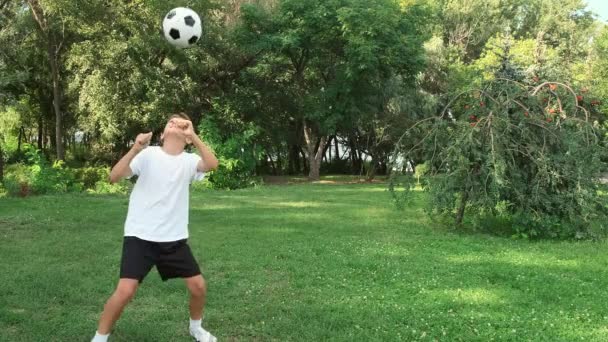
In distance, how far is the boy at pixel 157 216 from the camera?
11.9 ft

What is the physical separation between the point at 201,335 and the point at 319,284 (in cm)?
188

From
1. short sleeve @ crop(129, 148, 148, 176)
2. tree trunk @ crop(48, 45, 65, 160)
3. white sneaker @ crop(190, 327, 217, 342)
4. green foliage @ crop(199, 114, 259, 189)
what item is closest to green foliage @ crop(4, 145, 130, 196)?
green foliage @ crop(199, 114, 259, 189)

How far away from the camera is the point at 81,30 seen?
1975 centimetres

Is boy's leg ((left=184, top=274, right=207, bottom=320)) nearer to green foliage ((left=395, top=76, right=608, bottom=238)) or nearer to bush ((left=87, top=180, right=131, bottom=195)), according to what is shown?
green foliage ((left=395, top=76, right=608, bottom=238))

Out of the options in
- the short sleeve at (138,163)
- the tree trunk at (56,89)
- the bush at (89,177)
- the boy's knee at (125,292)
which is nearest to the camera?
the boy's knee at (125,292)

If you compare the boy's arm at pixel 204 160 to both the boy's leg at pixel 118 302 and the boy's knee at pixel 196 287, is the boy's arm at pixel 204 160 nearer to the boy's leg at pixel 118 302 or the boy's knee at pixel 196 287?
the boy's knee at pixel 196 287

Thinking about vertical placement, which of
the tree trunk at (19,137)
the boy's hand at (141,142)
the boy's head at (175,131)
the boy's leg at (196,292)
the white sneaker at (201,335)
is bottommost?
the white sneaker at (201,335)

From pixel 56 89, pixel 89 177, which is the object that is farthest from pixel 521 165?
pixel 56 89

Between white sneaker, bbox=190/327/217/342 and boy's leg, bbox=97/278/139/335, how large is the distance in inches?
25.2

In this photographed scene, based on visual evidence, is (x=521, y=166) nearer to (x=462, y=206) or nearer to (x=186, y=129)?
(x=462, y=206)

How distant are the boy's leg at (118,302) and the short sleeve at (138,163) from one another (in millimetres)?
724

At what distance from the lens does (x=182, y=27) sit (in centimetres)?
750

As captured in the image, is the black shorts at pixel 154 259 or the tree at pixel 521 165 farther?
the tree at pixel 521 165

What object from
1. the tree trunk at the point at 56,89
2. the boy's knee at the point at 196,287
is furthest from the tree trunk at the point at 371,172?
the boy's knee at the point at 196,287
